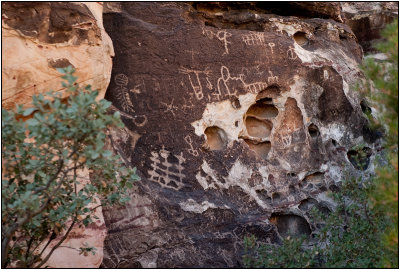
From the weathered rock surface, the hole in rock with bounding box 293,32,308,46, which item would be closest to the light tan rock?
the hole in rock with bounding box 293,32,308,46

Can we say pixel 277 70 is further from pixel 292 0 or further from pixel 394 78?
pixel 394 78

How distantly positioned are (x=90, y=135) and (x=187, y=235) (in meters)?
2.29

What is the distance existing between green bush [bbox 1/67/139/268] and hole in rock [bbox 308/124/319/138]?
120 inches

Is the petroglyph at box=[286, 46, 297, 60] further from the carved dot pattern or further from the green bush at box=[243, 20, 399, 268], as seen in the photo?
the green bush at box=[243, 20, 399, 268]

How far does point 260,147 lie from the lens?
5863mm

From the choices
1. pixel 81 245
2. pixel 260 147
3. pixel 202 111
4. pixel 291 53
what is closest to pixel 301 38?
pixel 291 53

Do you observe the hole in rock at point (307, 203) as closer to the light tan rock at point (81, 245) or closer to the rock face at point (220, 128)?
the rock face at point (220, 128)

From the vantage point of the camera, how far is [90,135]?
308cm

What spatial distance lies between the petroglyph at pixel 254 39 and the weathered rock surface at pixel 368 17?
312 centimetres

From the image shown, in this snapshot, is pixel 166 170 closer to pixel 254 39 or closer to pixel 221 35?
pixel 221 35

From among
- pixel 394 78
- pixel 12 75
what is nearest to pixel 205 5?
pixel 12 75

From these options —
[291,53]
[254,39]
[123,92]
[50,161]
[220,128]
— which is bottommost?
[220,128]

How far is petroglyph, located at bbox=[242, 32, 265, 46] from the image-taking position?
5.84m

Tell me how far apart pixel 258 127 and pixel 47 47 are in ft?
8.51
